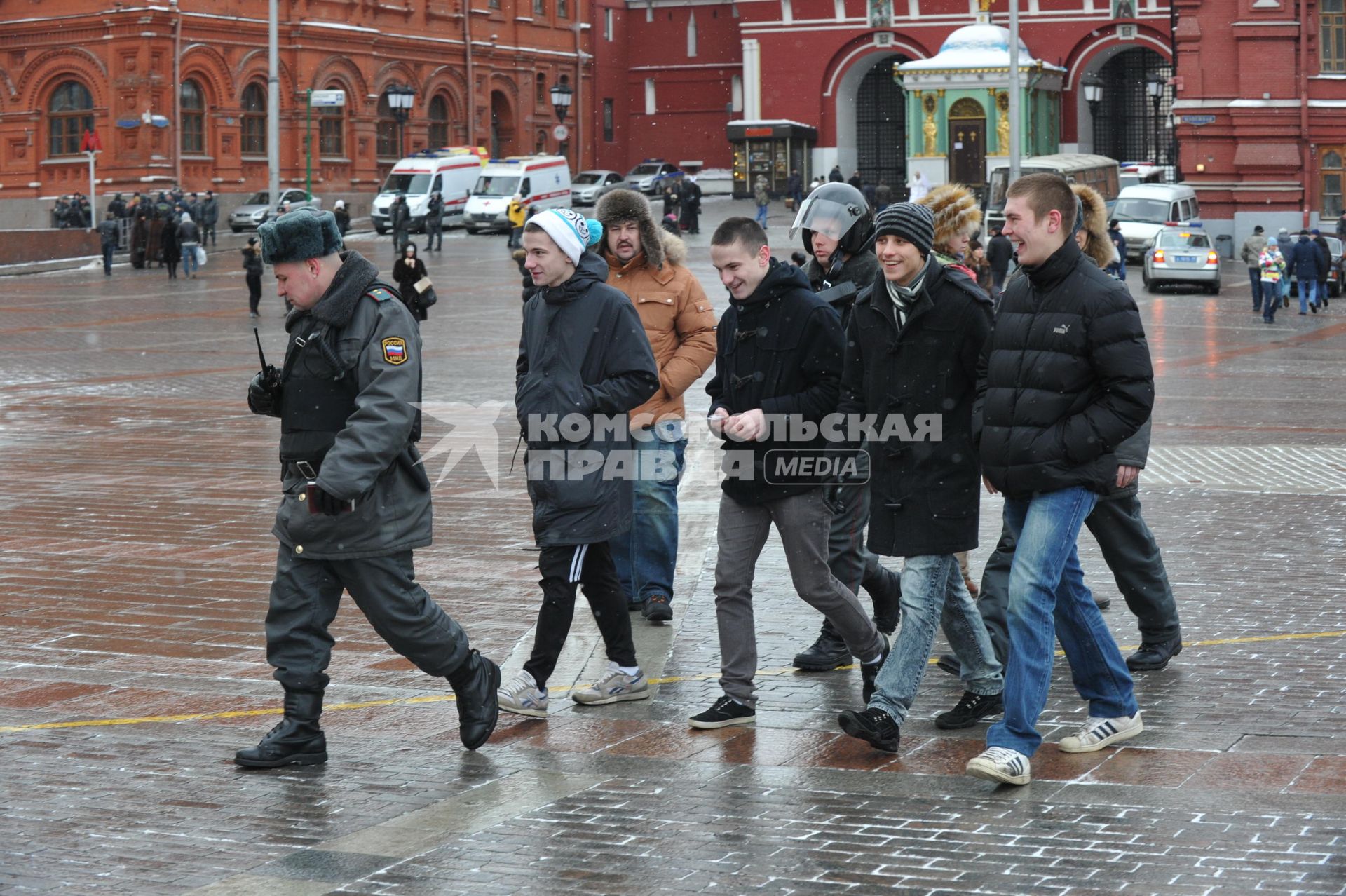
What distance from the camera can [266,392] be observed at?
6.11 metres

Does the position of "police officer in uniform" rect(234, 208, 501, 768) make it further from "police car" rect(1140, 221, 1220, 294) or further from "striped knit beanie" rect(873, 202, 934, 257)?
"police car" rect(1140, 221, 1220, 294)

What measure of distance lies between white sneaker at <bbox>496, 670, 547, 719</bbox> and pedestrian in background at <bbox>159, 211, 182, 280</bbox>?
33407 millimetres

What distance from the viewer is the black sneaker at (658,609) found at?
26.7ft

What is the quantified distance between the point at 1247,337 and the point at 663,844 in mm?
21447

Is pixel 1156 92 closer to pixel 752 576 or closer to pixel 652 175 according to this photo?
pixel 652 175

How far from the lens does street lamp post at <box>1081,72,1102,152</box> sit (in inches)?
2062

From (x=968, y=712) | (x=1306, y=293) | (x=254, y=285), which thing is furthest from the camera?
(x=1306, y=293)

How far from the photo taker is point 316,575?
602 cm

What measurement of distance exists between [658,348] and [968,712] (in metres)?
2.47

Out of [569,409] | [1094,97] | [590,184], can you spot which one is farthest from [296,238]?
[590,184]

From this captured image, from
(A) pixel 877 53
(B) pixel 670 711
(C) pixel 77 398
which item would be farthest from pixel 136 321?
(A) pixel 877 53

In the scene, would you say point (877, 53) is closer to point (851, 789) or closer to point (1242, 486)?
point (1242, 486)

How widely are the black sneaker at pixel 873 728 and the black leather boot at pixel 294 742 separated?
1.77 metres

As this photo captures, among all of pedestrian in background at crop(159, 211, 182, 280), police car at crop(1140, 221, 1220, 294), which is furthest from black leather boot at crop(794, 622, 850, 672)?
pedestrian in background at crop(159, 211, 182, 280)
